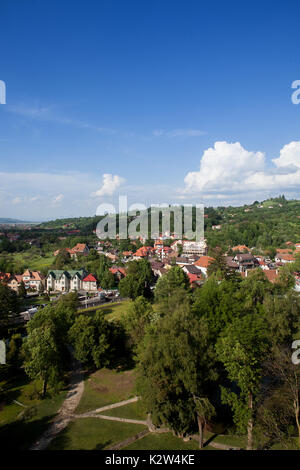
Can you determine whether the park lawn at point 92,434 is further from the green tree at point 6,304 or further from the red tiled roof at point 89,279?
the red tiled roof at point 89,279

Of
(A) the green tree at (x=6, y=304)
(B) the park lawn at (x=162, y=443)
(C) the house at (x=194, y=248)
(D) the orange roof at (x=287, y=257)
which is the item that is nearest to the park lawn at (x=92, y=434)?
(B) the park lawn at (x=162, y=443)

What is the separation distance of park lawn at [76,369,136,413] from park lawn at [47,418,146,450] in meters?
1.68

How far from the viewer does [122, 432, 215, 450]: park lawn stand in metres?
13.4

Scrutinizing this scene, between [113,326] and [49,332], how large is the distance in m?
6.00

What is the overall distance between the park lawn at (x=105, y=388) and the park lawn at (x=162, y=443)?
2.90m

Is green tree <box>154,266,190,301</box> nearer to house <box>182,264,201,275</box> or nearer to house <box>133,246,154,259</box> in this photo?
house <box>182,264,201,275</box>

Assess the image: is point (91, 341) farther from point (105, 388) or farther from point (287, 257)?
point (287, 257)

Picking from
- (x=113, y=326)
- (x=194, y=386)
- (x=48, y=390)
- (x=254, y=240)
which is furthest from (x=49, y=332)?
(x=254, y=240)

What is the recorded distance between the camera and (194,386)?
13.1 m

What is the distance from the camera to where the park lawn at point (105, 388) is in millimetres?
18031

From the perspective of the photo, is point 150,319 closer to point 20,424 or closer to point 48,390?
point 48,390

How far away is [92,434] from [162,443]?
12.8 feet
